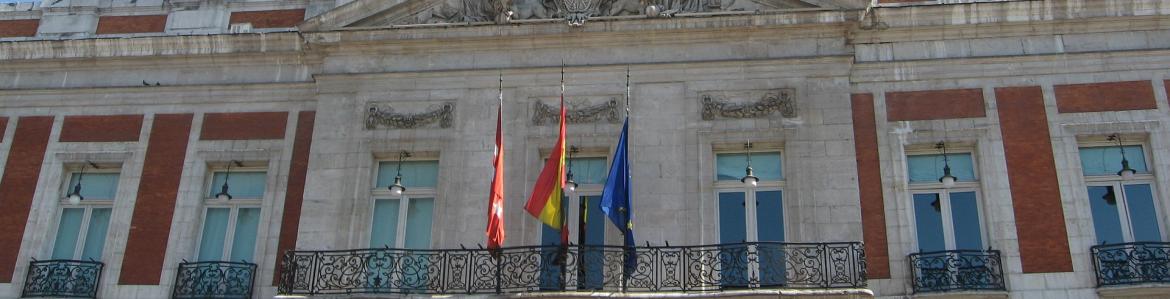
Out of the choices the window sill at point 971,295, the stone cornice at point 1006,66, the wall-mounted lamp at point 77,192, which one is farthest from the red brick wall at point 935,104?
the wall-mounted lamp at point 77,192

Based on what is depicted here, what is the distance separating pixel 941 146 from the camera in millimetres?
13484

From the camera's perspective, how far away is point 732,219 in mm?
13258

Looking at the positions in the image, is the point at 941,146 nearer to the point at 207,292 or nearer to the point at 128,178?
the point at 207,292

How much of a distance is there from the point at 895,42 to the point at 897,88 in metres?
0.69

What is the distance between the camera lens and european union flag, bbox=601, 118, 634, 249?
12.3m

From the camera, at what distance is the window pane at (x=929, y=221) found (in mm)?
12945

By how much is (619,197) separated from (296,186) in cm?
445

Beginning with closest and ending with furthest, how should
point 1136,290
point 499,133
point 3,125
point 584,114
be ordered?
point 1136,290
point 499,133
point 584,114
point 3,125

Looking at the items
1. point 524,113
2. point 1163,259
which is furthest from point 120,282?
point 1163,259

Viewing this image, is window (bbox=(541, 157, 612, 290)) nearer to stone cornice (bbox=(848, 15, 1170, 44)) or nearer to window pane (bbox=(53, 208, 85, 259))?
stone cornice (bbox=(848, 15, 1170, 44))

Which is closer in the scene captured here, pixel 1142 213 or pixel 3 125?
pixel 1142 213

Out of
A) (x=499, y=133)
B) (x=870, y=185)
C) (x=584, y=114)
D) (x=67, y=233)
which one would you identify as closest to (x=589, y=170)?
(x=584, y=114)

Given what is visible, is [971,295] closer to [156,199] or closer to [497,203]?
[497,203]

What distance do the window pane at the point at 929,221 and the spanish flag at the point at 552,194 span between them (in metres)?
4.17
